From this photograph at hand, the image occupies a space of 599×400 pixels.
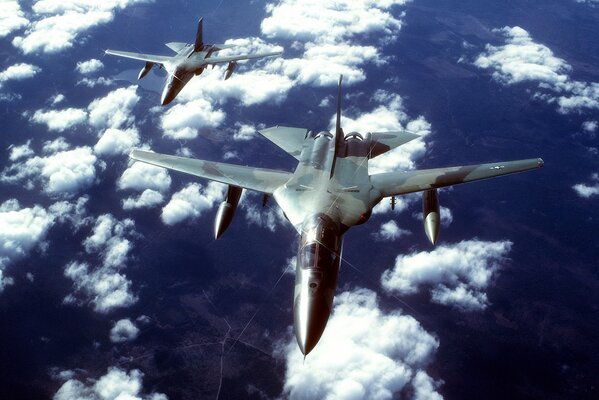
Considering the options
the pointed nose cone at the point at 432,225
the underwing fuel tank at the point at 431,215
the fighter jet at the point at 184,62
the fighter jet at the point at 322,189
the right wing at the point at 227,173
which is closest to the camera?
the fighter jet at the point at 322,189

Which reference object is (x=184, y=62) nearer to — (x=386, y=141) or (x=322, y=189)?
(x=386, y=141)

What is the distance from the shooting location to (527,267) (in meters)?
94.6

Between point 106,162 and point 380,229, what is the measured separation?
78.9 meters

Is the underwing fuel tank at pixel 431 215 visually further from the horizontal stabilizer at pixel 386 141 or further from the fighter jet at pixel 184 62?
the fighter jet at pixel 184 62

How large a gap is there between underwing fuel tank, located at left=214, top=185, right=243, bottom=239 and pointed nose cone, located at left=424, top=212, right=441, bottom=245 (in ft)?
45.3

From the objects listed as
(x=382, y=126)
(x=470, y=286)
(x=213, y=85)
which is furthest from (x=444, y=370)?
(x=213, y=85)

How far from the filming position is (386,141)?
3534 cm

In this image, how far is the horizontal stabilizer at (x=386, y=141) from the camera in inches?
1353

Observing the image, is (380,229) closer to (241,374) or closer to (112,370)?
(241,374)

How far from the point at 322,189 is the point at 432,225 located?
27.4 ft

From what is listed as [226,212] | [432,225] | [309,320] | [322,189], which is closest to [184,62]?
[226,212]

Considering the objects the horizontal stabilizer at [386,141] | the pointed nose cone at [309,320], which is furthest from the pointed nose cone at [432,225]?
the pointed nose cone at [309,320]

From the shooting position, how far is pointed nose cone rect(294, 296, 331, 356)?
57.3ft

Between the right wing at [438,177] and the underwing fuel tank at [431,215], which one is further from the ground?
the right wing at [438,177]
